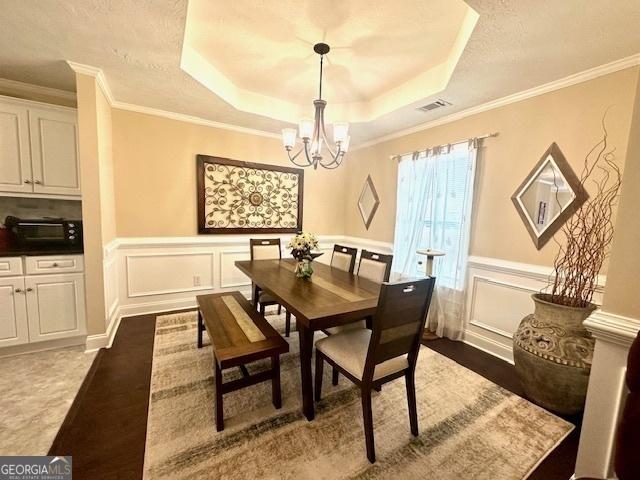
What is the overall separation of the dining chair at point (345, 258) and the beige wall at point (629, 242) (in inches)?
73.7

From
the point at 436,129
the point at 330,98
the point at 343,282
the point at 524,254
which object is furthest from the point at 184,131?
the point at 524,254

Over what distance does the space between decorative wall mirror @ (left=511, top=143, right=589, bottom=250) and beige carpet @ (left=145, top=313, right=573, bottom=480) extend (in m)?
1.39

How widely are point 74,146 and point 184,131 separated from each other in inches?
43.6

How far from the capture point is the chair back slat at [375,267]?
2393 millimetres

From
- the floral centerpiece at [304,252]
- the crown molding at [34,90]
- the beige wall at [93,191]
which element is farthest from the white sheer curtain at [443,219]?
the crown molding at [34,90]

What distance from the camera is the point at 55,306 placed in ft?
7.82

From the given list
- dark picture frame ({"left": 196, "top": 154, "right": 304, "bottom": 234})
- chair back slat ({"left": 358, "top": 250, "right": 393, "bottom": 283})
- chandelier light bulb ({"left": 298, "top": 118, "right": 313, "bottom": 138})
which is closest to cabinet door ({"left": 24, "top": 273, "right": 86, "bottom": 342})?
dark picture frame ({"left": 196, "top": 154, "right": 304, "bottom": 234})

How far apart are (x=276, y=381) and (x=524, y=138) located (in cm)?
288

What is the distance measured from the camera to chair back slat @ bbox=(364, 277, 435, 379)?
1344 millimetres

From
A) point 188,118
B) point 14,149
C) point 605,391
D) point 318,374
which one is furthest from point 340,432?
point 188,118

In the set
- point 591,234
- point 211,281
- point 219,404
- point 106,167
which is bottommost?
point 219,404

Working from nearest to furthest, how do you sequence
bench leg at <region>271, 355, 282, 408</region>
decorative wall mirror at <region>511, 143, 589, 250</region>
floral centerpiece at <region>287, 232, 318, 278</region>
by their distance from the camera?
bench leg at <region>271, 355, 282, 408</region>, decorative wall mirror at <region>511, 143, 589, 250</region>, floral centerpiece at <region>287, 232, 318, 278</region>

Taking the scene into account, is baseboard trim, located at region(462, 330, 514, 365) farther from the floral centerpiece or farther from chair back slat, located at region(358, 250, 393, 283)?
the floral centerpiece

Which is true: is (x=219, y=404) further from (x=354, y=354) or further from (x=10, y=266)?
(x=10, y=266)
